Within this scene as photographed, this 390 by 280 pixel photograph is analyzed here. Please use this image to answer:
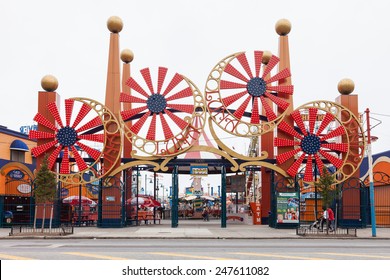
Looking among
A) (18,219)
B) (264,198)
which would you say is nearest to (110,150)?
(18,219)

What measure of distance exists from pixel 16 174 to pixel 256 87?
1972 centimetres

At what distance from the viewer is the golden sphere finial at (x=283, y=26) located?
135ft

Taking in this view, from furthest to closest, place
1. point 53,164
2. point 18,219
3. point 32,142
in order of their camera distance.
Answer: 1. point 32,142
2. point 18,219
3. point 53,164

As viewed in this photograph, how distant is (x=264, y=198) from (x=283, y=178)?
17.5 feet

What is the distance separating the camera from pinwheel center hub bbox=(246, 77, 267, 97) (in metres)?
39.3

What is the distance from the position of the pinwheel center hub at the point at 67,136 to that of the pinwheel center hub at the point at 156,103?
581 cm

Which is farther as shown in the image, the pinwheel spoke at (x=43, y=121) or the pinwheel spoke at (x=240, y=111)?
the pinwheel spoke at (x=240, y=111)

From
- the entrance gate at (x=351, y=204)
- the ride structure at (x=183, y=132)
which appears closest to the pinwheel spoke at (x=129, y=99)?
the ride structure at (x=183, y=132)

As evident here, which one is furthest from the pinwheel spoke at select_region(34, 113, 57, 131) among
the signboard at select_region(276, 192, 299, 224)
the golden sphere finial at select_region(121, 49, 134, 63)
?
the signboard at select_region(276, 192, 299, 224)

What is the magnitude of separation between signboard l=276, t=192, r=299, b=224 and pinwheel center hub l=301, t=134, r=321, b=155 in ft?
11.7

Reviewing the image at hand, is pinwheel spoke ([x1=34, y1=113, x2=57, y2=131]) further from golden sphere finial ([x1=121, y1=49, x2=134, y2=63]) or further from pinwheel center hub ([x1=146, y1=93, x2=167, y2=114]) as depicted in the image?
golden sphere finial ([x1=121, y1=49, x2=134, y2=63])

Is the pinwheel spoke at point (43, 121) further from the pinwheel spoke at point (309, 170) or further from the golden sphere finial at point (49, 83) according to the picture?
the pinwheel spoke at point (309, 170)

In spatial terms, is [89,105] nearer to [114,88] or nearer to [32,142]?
[114,88]

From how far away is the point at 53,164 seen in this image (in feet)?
127
